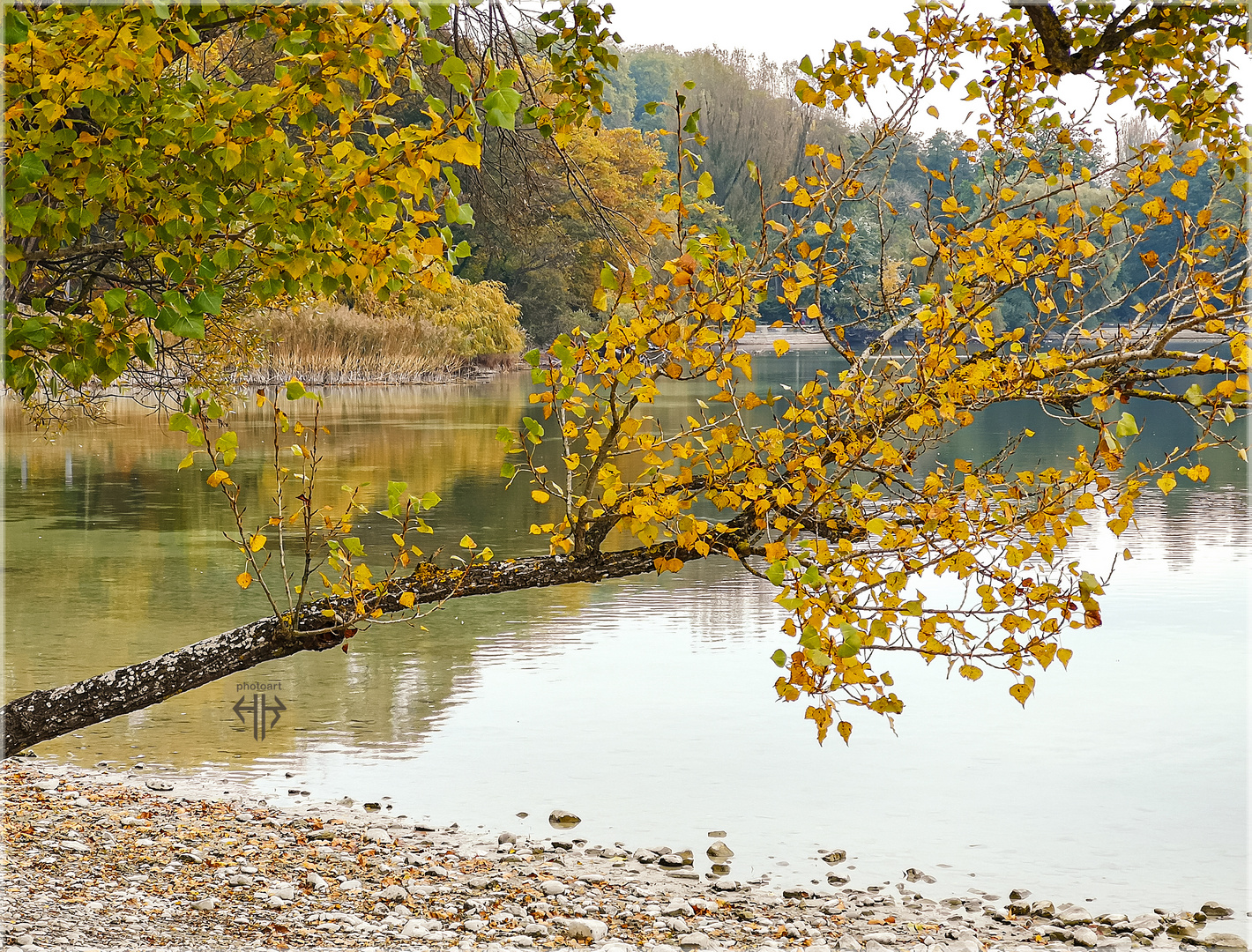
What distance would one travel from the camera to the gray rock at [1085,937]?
500cm

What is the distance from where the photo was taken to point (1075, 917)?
5277mm

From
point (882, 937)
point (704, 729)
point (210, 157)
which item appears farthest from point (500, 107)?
point (704, 729)

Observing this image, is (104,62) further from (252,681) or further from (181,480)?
(181,480)

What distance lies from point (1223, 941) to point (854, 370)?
2.97 m

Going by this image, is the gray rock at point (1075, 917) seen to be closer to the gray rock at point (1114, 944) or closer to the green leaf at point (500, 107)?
the gray rock at point (1114, 944)

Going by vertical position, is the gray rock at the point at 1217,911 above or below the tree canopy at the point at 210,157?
below

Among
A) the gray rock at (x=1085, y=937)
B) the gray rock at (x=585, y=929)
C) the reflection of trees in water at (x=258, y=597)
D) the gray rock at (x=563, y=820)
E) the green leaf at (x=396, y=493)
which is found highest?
the green leaf at (x=396, y=493)

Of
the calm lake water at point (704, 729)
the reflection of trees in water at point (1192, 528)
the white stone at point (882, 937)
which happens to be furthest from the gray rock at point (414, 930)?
Answer: the reflection of trees in water at point (1192, 528)

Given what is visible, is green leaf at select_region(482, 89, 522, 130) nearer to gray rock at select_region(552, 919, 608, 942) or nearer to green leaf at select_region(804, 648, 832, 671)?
green leaf at select_region(804, 648, 832, 671)

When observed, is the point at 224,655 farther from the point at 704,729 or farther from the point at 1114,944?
the point at 704,729

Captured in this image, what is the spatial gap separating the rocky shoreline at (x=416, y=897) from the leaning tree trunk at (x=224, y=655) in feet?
2.45

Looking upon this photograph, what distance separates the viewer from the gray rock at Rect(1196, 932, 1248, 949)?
16.6ft

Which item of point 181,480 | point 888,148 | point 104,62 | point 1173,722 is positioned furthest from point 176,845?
point 181,480

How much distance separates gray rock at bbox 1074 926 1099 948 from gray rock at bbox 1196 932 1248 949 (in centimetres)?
43
